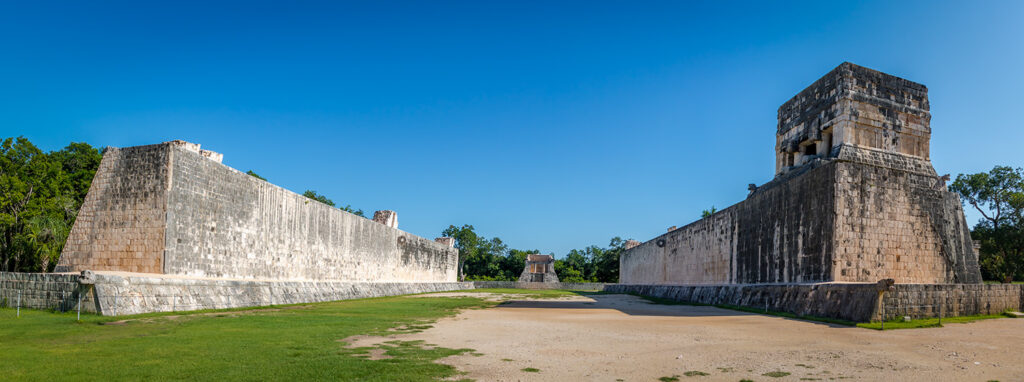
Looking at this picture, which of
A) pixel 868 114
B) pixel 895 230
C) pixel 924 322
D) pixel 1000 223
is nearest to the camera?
pixel 924 322

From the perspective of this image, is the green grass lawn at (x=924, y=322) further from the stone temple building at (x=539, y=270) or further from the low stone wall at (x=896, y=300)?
the stone temple building at (x=539, y=270)

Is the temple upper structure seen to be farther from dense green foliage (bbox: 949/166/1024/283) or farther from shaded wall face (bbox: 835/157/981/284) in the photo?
dense green foliage (bbox: 949/166/1024/283)

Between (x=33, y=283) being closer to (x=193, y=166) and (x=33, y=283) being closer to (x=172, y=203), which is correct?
(x=172, y=203)

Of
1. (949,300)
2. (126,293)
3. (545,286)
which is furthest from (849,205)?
(545,286)

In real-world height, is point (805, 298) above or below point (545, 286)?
above

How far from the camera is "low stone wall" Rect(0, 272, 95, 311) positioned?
9703 mm

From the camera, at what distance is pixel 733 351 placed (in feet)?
21.4

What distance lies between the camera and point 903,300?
9547 mm

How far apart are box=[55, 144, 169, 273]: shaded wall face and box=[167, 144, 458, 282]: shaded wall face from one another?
0.99 ft

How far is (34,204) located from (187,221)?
9178 mm

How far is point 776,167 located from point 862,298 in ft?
36.0

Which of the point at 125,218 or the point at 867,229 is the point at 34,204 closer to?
the point at 125,218

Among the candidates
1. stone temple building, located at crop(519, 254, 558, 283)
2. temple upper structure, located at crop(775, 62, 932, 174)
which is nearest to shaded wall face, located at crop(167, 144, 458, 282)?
temple upper structure, located at crop(775, 62, 932, 174)

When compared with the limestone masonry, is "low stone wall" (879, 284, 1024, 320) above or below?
below
